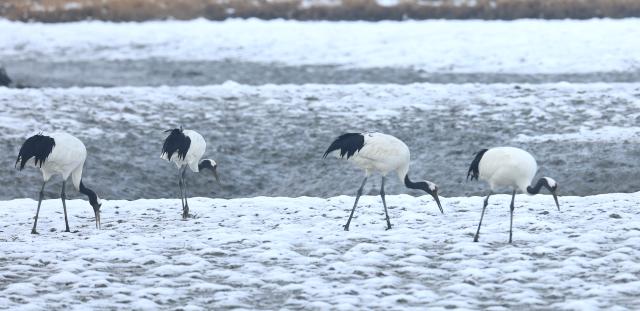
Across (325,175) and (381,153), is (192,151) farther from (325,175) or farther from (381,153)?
(325,175)

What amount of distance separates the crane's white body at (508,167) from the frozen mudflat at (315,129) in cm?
300

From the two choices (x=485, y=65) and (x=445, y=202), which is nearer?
(x=445, y=202)

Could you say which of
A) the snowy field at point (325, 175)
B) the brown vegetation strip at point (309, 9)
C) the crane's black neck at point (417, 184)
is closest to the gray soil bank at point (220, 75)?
the snowy field at point (325, 175)

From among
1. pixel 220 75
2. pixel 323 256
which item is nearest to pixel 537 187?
pixel 323 256

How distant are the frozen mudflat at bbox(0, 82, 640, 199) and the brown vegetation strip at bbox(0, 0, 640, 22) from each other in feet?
39.7

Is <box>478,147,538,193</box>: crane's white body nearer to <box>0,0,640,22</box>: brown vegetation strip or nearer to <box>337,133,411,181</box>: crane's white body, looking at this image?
<box>337,133,411,181</box>: crane's white body

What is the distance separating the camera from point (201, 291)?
31.2 feet

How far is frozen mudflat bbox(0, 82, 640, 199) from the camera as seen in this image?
50.4ft

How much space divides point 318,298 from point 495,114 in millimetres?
9557

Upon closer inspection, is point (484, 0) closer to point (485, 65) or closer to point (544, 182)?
point (485, 65)

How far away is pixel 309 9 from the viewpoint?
33438 mm

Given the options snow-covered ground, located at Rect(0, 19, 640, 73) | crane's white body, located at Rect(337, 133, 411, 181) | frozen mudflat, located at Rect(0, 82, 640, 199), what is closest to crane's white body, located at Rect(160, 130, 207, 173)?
frozen mudflat, located at Rect(0, 82, 640, 199)

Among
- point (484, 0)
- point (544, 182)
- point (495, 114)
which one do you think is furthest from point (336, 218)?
point (484, 0)

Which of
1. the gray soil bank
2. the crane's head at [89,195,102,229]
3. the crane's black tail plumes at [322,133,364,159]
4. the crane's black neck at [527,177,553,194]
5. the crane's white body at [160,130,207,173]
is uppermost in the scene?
the gray soil bank
